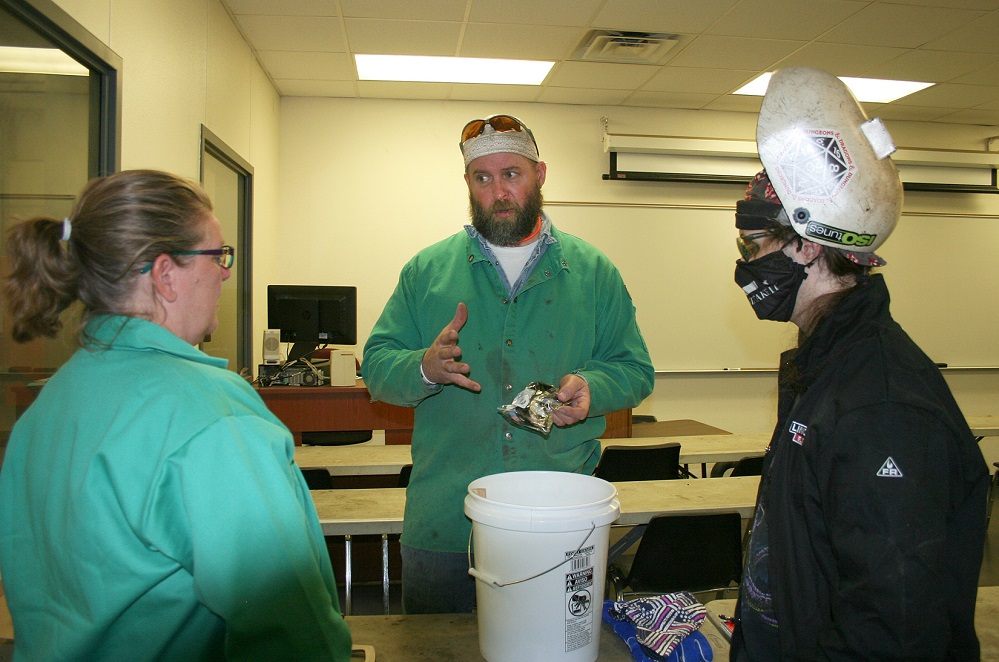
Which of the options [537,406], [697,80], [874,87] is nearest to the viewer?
[537,406]

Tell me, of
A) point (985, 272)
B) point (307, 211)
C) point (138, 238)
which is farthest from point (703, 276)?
point (138, 238)

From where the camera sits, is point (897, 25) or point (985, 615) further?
point (897, 25)

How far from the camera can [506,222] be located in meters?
1.94

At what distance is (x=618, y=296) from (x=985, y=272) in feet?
22.6

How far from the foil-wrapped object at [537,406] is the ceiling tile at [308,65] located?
4.29 m

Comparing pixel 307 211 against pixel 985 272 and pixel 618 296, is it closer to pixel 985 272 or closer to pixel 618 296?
pixel 618 296

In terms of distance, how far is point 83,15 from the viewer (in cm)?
250

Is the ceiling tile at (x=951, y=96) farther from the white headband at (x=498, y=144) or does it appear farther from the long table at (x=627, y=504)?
the white headband at (x=498, y=144)

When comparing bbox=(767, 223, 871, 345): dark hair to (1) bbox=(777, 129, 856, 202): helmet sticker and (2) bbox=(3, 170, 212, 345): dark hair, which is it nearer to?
(1) bbox=(777, 129, 856, 202): helmet sticker

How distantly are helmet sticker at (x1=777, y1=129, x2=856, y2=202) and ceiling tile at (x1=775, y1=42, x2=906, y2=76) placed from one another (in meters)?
4.44

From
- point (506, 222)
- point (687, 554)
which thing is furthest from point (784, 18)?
point (687, 554)

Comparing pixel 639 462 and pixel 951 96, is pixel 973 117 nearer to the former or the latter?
pixel 951 96

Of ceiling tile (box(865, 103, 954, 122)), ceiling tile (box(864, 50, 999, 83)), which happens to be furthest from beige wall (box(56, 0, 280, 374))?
ceiling tile (box(865, 103, 954, 122))

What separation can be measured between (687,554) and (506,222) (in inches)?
58.0
